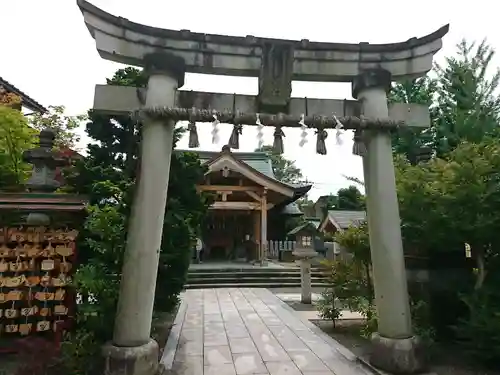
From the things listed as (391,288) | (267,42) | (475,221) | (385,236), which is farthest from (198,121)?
(475,221)

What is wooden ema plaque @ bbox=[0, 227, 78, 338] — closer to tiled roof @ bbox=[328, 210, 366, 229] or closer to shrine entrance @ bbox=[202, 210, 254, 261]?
shrine entrance @ bbox=[202, 210, 254, 261]

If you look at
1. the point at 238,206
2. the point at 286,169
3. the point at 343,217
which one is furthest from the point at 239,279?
the point at 286,169

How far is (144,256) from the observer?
4812 mm

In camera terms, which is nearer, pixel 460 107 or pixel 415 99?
pixel 460 107

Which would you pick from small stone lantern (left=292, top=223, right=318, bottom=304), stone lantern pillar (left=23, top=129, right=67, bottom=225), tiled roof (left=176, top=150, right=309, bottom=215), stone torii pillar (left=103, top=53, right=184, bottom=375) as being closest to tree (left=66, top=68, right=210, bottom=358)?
stone lantern pillar (left=23, top=129, right=67, bottom=225)

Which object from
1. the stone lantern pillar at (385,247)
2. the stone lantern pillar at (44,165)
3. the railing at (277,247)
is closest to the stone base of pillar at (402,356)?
the stone lantern pillar at (385,247)

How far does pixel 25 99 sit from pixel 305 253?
14.7 metres

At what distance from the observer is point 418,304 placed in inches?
245

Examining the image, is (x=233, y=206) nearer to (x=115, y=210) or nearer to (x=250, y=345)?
(x=250, y=345)

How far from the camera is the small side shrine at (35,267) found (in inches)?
221

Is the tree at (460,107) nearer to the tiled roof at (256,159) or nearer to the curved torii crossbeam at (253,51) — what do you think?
the curved torii crossbeam at (253,51)

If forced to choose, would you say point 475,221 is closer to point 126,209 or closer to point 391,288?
point 391,288

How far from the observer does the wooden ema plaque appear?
562 centimetres

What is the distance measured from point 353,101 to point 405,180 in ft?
5.53
